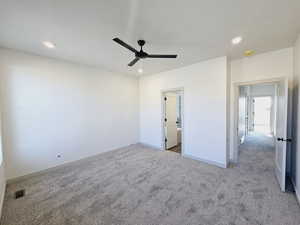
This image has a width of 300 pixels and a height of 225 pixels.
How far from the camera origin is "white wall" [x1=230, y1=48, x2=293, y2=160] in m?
2.72

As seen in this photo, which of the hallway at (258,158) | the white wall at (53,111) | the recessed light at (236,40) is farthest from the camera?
the hallway at (258,158)

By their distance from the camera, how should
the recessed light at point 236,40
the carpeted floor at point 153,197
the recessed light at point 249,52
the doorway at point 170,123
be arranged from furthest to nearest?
1. the doorway at point 170,123
2. the recessed light at point 249,52
3. the recessed light at point 236,40
4. the carpeted floor at point 153,197

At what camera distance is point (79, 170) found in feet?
10.3

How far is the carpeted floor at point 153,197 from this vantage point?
1751mm

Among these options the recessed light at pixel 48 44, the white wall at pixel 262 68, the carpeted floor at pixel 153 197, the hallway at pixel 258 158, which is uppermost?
the recessed light at pixel 48 44

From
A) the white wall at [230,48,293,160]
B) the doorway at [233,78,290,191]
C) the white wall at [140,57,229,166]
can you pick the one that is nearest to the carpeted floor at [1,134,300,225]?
the doorway at [233,78,290,191]

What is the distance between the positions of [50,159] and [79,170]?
724 mm

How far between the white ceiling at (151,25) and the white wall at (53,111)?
1.66 ft

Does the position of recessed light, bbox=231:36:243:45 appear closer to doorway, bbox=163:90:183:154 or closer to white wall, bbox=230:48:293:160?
white wall, bbox=230:48:293:160

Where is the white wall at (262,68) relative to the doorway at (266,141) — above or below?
above

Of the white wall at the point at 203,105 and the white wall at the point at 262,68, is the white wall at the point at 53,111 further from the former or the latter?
the white wall at the point at 262,68

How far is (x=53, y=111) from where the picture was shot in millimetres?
3143

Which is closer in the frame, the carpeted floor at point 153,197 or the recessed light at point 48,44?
the carpeted floor at point 153,197

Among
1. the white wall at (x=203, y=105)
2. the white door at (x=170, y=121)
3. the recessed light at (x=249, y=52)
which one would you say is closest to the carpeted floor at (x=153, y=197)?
the white wall at (x=203, y=105)
